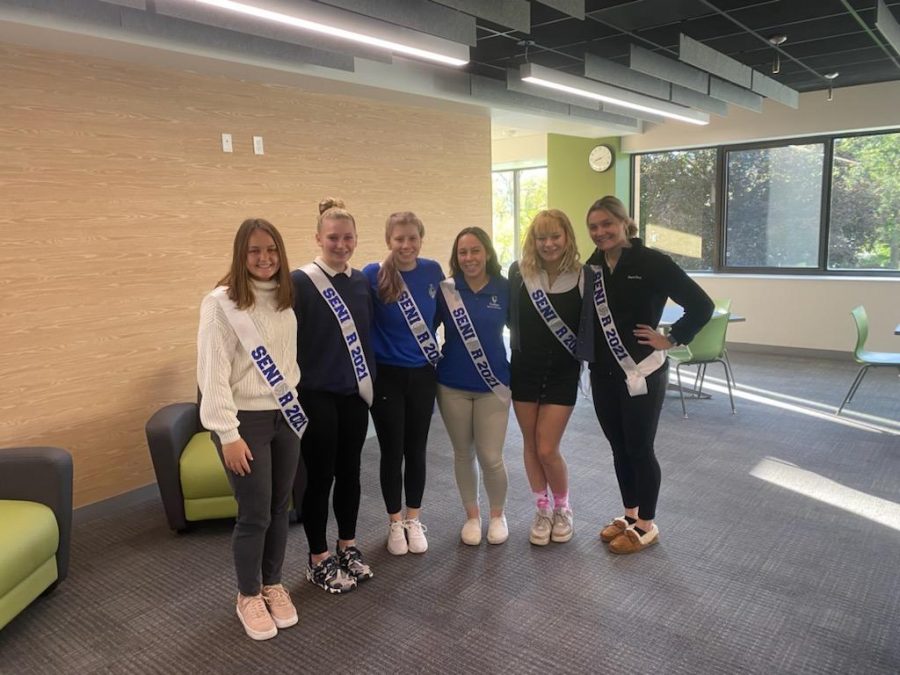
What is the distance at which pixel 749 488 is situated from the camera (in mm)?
3588

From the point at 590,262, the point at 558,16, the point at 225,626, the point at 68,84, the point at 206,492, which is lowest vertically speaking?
the point at 225,626

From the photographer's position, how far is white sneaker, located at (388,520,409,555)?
2.93 metres

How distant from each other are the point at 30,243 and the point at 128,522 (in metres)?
1.47

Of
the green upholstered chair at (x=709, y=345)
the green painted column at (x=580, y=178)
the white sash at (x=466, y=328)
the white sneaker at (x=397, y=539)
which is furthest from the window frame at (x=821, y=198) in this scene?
the white sneaker at (x=397, y=539)

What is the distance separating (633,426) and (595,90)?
9.94ft

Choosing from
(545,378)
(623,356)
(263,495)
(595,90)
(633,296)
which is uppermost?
(595,90)

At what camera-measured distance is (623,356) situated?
264 centimetres

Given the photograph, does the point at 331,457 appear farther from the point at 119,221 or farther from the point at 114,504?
the point at 119,221

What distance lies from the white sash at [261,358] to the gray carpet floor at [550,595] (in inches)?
33.4

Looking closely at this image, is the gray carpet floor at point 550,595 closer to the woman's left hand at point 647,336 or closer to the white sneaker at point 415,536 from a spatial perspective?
the white sneaker at point 415,536

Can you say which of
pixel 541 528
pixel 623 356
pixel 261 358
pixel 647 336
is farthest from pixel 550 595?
pixel 261 358

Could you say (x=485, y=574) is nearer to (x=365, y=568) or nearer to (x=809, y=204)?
(x=365, y=568)

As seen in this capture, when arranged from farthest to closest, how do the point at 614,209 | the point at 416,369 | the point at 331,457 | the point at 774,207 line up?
the point at 774,207, the point at 416,369, the point at 614,209, the point at 331,457

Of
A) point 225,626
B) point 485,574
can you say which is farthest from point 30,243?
point 485,574
